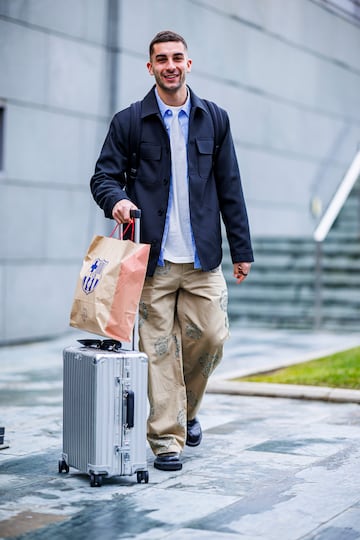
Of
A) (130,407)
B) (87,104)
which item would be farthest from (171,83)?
(87,104)

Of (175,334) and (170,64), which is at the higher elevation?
(170,64)

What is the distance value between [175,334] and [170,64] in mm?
1396

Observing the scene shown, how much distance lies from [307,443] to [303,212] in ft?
39.7

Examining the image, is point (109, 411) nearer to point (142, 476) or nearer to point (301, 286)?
point (142, 476)

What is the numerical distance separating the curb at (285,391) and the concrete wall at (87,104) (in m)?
4.25

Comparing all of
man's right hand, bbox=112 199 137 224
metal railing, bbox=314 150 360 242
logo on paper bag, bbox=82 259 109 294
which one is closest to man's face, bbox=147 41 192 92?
man's right hand, bbox=112 199 137 224

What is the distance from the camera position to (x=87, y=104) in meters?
13.2

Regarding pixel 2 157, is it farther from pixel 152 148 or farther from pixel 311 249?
pixel 152 148

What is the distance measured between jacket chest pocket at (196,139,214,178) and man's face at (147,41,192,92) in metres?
0.31

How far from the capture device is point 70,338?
12906mm

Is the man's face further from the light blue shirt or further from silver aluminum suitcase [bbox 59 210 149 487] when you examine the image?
silver aluminum suitcase [bbox 59 210 149 487]

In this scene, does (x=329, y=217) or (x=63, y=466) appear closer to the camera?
(x=63, y=466)

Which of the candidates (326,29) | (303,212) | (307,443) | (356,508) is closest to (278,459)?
(307,443)

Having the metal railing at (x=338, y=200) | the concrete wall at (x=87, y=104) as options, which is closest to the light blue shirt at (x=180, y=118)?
the concrete wall at (x=87, y=104)
